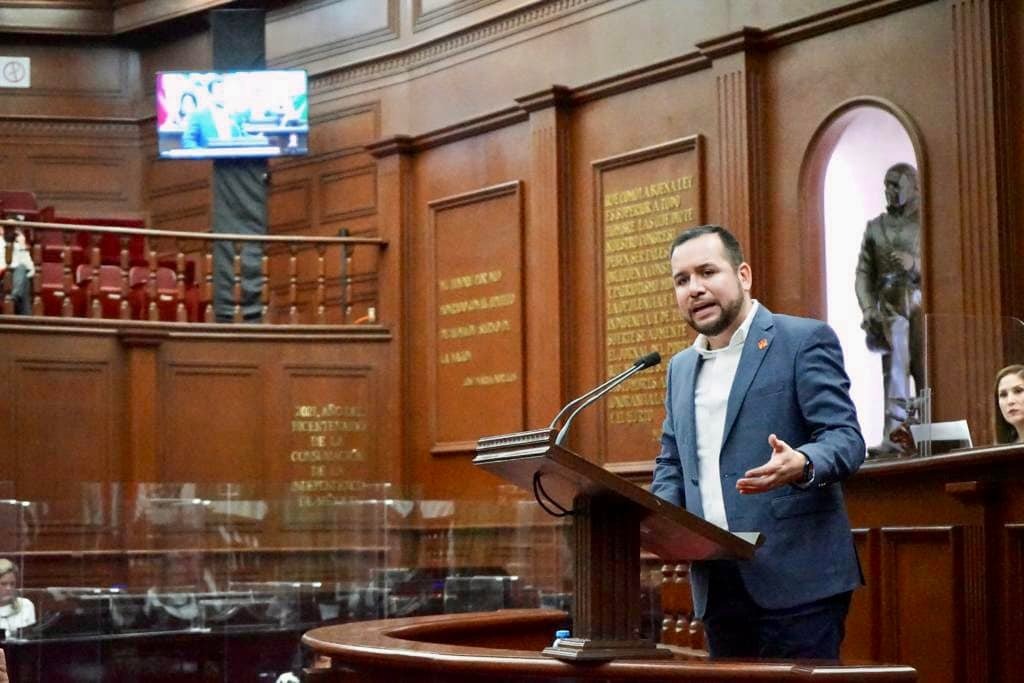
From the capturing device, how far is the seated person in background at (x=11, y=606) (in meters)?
6.48

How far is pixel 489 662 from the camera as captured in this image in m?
2.63

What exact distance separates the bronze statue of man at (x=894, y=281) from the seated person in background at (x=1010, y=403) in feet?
6.51

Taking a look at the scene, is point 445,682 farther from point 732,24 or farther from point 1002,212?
point 732,24

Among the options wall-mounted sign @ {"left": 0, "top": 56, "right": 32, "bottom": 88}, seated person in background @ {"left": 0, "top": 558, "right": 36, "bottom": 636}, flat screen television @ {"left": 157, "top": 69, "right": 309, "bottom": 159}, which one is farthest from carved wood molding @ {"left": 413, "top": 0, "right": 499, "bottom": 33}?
seated person in background @ {"left": 0, "top": 558, "right": 36, "bottom": 636}

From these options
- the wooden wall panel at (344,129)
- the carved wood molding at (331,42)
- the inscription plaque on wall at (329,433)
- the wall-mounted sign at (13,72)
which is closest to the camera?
the inscription plaque on wall at (329,433)

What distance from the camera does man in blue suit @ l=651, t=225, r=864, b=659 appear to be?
2.80 m

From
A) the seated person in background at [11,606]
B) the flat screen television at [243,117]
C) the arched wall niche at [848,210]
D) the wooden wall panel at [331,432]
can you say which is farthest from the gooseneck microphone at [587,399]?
the flat screen television at [243,117]

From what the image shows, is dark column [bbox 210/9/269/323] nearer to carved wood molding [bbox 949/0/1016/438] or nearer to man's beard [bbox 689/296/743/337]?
carved wood molding [bbox 949/0/1016/438]

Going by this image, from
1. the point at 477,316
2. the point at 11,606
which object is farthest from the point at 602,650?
the point at 477,316

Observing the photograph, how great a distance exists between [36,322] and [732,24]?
476 centimetres

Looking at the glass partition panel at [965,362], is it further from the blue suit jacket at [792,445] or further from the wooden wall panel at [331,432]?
the wooden wall panel at [331,432]

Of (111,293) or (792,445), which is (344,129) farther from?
(792,445)

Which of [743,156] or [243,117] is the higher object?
[243,117]

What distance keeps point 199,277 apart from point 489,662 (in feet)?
30.5
